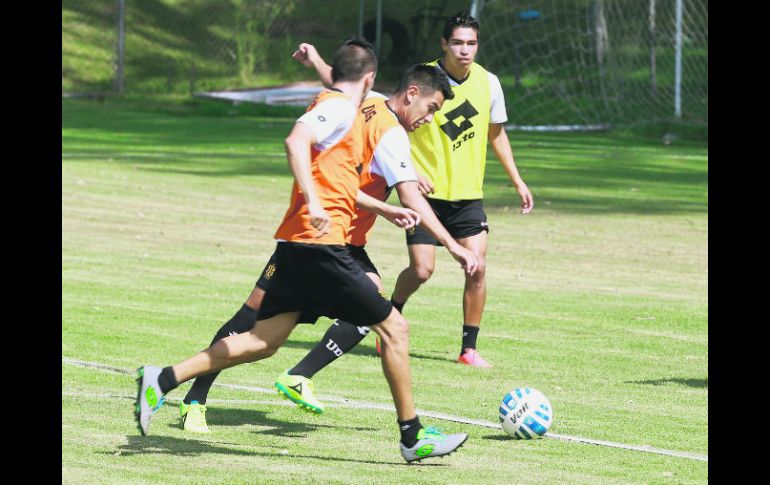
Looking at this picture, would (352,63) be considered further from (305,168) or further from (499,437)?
(499,437)

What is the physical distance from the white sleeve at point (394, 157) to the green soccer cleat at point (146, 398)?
5.19ft

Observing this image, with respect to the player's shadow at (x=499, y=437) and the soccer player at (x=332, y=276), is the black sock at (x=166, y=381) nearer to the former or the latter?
the soccer player at (x=332, y=276)

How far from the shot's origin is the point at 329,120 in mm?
7609

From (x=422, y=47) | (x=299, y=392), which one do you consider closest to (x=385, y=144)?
(x=299, y=392)

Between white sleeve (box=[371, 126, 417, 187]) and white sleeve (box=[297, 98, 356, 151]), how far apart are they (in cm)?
48

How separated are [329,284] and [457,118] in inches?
153

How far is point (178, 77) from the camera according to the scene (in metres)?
44.6

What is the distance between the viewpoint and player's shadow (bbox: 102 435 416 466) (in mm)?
7785

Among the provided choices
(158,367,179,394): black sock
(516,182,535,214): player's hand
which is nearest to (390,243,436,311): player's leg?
(516,182,535,214): player's hand

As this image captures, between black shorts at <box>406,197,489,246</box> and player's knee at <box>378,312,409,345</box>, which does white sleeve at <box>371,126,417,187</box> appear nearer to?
player's knee at <box>378,312,409,345</box>

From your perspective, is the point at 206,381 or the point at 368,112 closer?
the point at 368,112

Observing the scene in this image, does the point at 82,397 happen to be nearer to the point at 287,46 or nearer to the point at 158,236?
the point at 158,236
